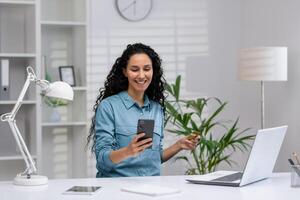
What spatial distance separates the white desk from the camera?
242 centimetres

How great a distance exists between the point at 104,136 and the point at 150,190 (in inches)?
26.3

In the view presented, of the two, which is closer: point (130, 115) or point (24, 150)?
point (24, 150)

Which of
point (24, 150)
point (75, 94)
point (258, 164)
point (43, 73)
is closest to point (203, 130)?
point (75, 94)

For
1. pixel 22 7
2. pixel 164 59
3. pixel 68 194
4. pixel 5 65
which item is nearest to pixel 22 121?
pixel 5 65

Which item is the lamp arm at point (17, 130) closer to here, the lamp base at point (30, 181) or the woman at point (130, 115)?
the lamp base at point (30, 181)

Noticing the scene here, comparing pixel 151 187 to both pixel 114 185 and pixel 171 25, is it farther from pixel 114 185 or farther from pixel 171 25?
pixel 171 25

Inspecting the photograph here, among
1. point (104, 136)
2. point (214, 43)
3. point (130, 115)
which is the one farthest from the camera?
point (214, 43)

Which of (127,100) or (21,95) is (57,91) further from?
(127,100)

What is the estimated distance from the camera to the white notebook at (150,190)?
242 cm

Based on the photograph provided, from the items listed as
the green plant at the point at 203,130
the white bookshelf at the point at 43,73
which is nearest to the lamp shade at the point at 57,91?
the green plant at the point at 203,130

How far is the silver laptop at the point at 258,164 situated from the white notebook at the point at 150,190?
264mm

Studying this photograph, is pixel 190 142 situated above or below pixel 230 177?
above

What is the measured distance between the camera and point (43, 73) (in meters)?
4.54

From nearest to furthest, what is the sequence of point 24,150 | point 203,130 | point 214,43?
point 24,150, point 203,130, point 214,43
